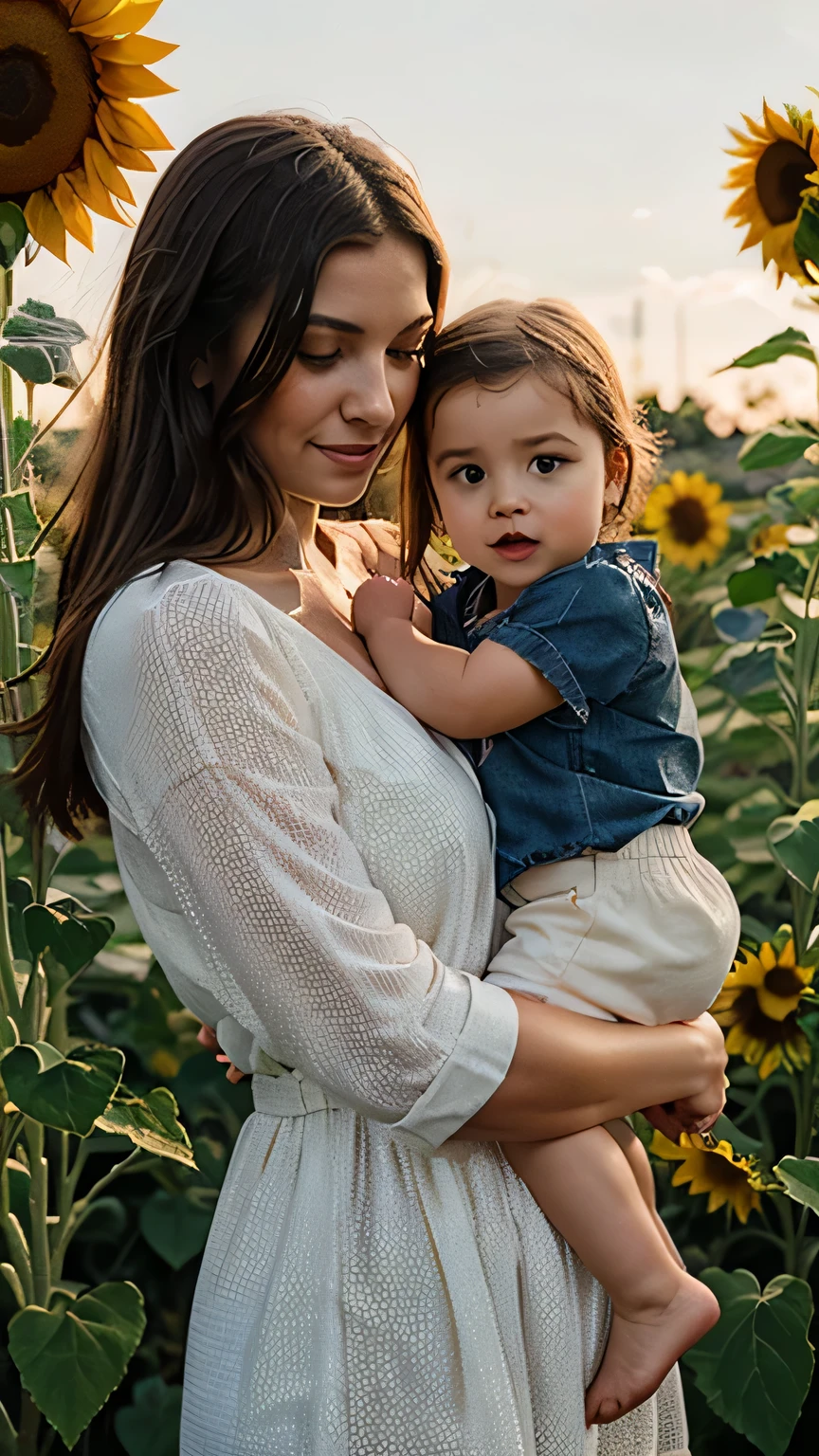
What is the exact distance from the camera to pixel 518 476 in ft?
3.28

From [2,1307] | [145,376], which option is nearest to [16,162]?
[145,376]

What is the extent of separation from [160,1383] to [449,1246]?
106 centimetres

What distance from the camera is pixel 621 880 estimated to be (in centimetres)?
100

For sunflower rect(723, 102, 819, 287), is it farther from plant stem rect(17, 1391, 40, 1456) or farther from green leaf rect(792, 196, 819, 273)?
plant stem rect(17, 1391, 40, 1456)

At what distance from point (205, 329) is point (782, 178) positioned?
91cm

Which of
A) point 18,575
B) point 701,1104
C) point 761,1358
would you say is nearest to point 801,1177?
point 761,1358

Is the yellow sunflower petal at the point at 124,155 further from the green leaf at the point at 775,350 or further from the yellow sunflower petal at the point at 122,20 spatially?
the green leaf at the point at 775,350

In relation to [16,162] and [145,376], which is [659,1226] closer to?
[145,376]

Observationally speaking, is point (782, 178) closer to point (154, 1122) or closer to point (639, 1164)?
point (639, 1164)

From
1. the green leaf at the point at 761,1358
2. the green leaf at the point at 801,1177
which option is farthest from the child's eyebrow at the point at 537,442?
the green leaf at the point at 761,1358

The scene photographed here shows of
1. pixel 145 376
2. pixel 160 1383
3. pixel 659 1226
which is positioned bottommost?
pixel 160 1383

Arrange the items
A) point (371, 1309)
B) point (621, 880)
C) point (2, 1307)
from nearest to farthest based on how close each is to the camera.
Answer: point (371, 1309), point (621, 880), point (2, 1307)

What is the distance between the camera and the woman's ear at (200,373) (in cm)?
94

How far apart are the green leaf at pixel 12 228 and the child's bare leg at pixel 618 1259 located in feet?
3.19
